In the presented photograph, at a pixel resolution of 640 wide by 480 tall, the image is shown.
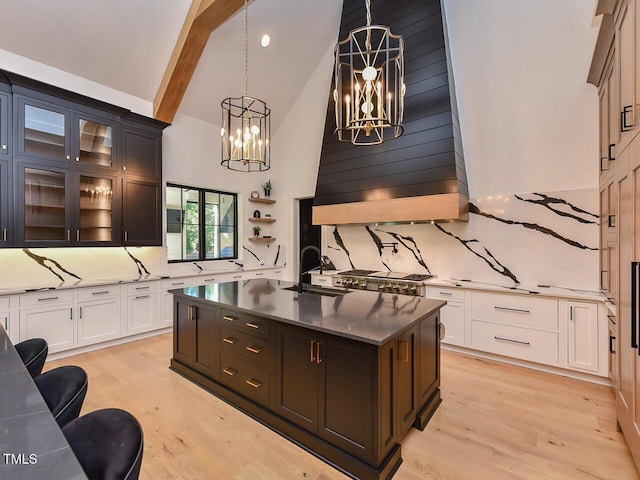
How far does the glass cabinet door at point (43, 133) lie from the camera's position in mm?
3205

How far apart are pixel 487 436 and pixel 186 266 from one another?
4.45 metres

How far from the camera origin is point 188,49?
3.82 m

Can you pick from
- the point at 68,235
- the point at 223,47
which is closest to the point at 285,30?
the point at 223,47

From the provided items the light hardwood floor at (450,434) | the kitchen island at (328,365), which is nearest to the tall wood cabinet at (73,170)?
the light hardwood floor at (450,434)

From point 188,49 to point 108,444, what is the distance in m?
4.33

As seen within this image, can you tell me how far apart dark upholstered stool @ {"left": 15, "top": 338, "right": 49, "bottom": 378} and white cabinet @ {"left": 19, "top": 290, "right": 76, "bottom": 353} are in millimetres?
2013

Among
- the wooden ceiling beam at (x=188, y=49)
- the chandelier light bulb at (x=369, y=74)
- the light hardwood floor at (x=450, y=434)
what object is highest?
the wooden ceiling beam at (x=188, y=49)

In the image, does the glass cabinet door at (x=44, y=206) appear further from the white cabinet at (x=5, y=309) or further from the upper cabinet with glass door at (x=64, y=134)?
the white cabinet at (x=5, y=309)

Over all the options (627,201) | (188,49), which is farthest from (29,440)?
(188,49)

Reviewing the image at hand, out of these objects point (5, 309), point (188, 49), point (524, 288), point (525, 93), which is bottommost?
point (5, 309)

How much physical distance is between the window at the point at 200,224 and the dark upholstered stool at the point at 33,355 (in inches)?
126

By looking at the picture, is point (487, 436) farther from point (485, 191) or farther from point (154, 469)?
point (485, 191)

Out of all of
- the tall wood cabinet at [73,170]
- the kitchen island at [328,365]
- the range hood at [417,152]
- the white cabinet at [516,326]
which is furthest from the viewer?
the range hood at [417,152]

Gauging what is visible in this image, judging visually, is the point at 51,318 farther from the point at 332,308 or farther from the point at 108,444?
the point at 108,444
